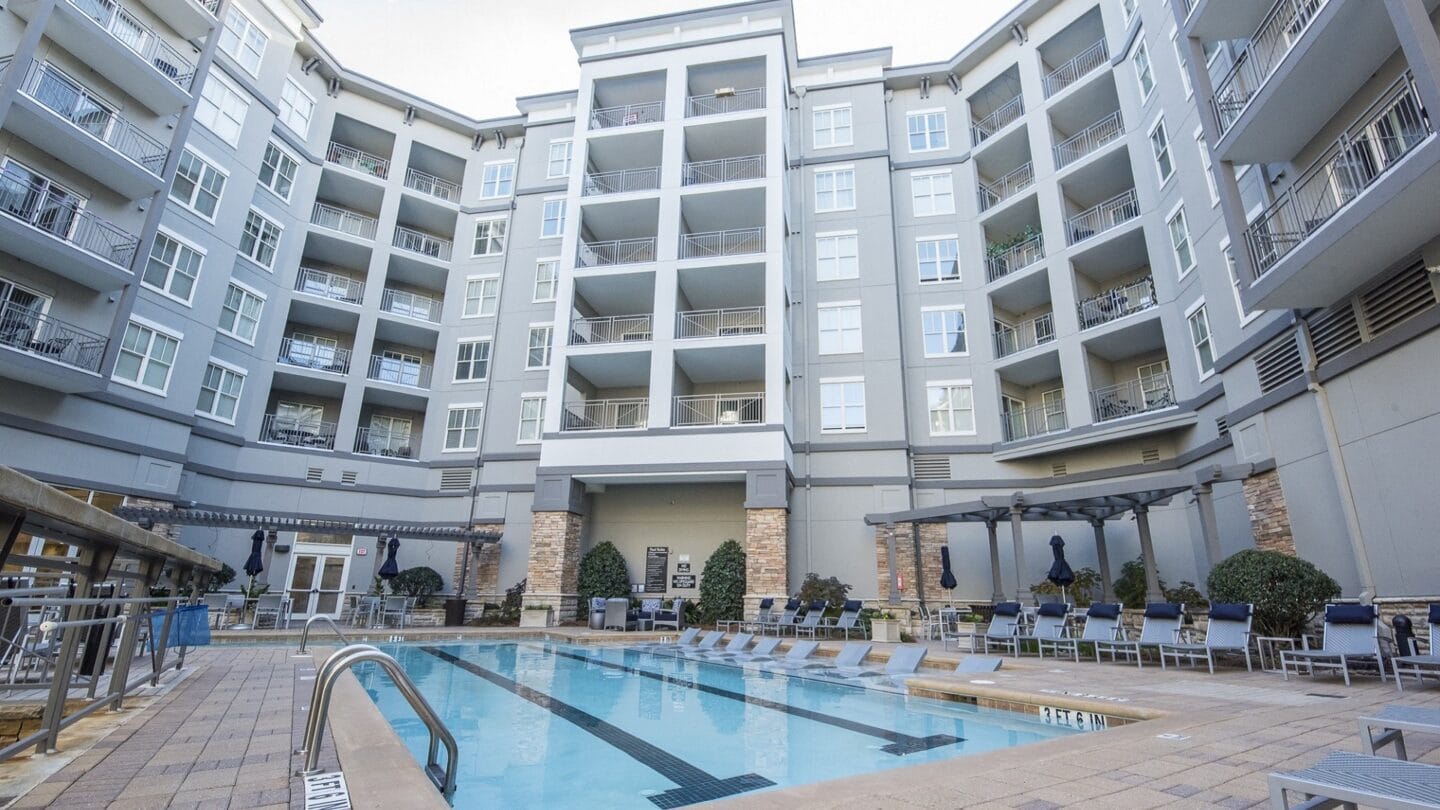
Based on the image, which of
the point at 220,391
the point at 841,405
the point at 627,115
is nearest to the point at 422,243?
the point at 220,391

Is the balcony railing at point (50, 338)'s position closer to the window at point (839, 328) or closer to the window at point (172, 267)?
the window at point (172, 267)

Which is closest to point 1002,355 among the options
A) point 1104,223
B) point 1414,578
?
point 1104,223

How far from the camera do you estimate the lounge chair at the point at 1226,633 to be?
29.3 feet

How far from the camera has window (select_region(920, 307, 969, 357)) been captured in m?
20.5

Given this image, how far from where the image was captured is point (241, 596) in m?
17.2

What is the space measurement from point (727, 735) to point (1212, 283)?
45.1 ft

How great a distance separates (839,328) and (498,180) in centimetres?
1474

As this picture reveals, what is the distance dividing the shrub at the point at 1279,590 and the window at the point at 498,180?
81.1 ft

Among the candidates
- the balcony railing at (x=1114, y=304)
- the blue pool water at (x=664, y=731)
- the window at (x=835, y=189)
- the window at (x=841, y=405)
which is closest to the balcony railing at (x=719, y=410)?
the window at (x=841, y=405)

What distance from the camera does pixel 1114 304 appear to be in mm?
18672

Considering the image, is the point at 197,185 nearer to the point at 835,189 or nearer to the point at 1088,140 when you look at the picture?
the point at 835,189

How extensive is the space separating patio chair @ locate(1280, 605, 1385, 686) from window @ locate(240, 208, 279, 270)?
26332 millimetres

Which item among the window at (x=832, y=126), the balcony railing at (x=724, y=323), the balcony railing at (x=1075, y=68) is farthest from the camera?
the window at (x=832, y=126)

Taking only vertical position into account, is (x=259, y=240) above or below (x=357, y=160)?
below
